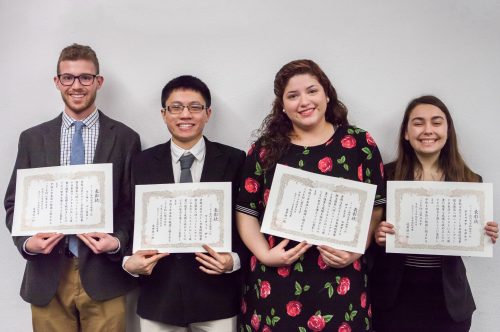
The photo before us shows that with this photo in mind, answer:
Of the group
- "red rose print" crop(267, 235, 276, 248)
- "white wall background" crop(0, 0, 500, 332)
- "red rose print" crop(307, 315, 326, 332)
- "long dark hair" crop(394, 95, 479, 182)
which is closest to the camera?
"red rose print" crop(307, 315, 326, 332)

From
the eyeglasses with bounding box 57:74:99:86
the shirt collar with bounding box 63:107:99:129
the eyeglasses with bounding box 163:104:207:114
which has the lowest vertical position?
the shirt collar with bounding box 63:107:99:129

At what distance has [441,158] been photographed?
5.28ft

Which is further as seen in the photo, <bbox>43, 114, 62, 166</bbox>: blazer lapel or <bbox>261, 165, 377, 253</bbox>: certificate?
<bbox>43, 114, 62, 166</bbox>: blazer lapel

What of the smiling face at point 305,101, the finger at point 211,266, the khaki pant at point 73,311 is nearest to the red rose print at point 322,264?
the finger at point 211,266

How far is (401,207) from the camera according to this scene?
1.48m

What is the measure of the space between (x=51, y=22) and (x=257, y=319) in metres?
1.50

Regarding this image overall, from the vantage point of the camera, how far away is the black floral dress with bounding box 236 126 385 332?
4.47 feet

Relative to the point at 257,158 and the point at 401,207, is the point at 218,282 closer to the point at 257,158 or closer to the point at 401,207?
the point at 257,158

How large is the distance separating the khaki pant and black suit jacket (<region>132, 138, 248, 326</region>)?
A: 0.14 metres

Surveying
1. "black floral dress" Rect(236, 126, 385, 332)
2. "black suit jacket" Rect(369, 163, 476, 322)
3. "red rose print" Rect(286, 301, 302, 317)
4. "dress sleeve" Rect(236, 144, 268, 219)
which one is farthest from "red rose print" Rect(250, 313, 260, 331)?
"black suit jacket" Rect(369, 163, 476, 322)

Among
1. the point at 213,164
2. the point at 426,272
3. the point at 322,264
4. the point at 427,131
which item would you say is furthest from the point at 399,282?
the point at 213,164

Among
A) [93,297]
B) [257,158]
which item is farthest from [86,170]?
[257,158]

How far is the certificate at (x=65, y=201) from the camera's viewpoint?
1.50 meters

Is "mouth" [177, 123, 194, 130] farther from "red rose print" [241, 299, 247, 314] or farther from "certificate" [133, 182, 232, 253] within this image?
"red rose print" [241, 299, 247, 314]
